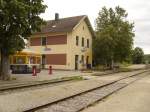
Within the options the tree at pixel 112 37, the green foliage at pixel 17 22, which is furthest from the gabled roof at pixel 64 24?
the green foliage at pixel 17 22

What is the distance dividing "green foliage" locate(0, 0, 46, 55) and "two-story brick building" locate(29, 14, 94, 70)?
20287mm

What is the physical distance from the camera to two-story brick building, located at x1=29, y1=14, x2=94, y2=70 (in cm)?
4419

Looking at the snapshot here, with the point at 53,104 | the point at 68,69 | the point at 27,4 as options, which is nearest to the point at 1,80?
the point at 27,4

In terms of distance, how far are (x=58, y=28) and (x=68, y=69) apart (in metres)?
6.35

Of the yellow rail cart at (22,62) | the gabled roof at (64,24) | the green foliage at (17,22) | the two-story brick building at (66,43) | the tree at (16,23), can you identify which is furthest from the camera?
the gabled roof at (64,24)

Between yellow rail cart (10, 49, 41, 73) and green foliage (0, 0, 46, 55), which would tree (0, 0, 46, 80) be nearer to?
green foliage (0, 0, 46, 55)

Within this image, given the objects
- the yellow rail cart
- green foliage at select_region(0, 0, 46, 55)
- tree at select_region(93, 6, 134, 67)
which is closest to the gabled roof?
tree at select_region(93, 6, 134, 67)

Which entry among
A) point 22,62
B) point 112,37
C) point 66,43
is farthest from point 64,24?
point 22,62

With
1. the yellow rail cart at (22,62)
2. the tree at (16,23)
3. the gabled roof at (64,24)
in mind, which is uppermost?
the gabled roof at (64,24)

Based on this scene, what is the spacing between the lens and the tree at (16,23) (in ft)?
69.7

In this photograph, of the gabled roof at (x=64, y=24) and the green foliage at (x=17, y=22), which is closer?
the green foliage at (x=17, y=22)

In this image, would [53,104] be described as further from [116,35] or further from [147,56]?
[147,56]

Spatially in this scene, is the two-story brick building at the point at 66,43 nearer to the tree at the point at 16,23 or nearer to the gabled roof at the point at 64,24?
the gabled roof at the point at 64,24

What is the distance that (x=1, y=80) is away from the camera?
2238 centimetres
